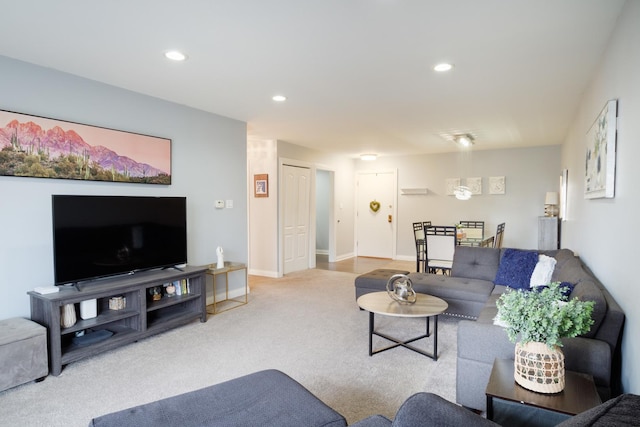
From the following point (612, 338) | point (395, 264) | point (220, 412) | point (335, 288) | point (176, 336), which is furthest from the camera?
point (395, 264)

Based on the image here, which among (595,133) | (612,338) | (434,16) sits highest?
(434,16)

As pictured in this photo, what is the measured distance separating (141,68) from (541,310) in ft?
11.1

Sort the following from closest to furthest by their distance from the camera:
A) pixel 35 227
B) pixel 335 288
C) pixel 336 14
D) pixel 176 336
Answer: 1. pixel 336 14
2. pixel 35 227
3. pixel 176 336
4. pixel 335 288

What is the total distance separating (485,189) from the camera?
7.55 metres

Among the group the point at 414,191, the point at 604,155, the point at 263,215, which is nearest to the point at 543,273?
the point at 604,155

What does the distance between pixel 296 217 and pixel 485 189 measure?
4030mm

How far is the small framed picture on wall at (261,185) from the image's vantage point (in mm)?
6387

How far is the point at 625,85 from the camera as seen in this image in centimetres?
201

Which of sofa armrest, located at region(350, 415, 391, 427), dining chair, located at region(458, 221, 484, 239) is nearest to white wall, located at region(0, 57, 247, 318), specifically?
sofa armrest, located at region(350, 415, 391, 427)

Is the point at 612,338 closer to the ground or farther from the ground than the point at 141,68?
closer to the ground

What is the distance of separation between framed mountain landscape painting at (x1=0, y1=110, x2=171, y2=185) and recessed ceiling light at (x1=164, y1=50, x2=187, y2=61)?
1187 millimetres

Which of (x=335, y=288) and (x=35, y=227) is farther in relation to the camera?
(x=335, y=288)

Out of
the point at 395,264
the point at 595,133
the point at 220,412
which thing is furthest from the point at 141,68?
the point at 395,264

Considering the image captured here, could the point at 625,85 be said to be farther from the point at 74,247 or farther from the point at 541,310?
the point at 74,247
